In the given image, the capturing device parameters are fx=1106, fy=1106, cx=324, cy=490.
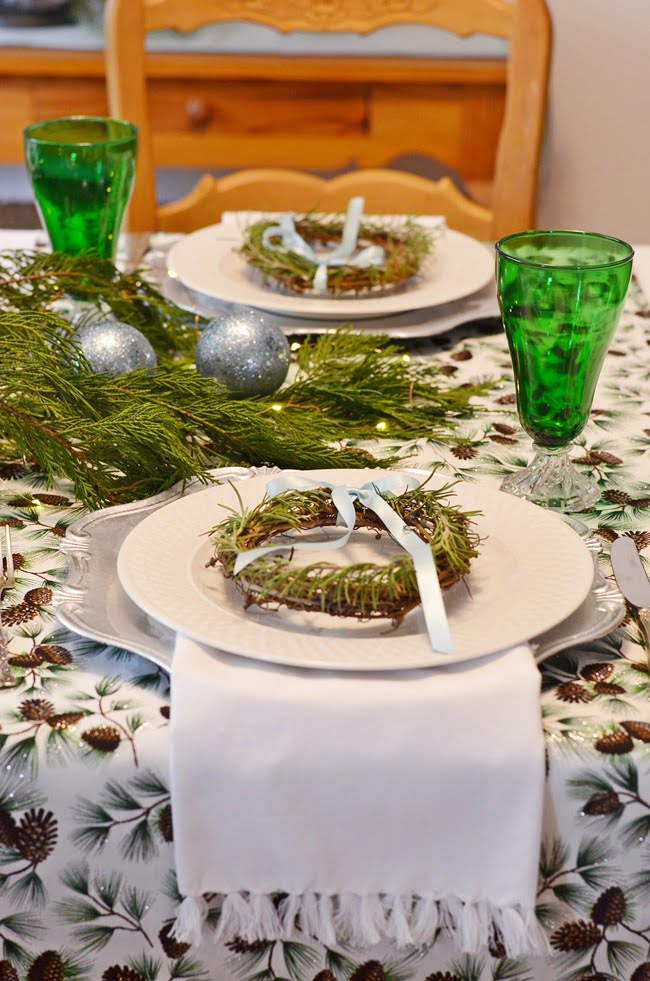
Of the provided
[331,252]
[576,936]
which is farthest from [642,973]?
[331,252]

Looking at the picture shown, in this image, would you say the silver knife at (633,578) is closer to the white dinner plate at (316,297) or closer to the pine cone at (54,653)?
the pine cone at (54,653)

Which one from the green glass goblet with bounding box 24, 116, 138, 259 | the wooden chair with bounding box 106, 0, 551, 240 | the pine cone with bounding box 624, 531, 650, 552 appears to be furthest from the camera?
the wooden chair with bounding box 106, 0, 551, 240

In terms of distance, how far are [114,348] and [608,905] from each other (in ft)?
1.76

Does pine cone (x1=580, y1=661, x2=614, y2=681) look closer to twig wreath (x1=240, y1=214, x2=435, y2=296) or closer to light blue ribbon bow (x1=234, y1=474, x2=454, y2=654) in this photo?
light blue ribbon bow (x1=234, y1=474, x2=454, y2=654)

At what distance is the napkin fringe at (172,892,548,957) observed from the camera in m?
0.49

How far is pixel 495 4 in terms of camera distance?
1482 millimetres

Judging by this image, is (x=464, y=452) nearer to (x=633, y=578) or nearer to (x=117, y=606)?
(x=633, y=578)

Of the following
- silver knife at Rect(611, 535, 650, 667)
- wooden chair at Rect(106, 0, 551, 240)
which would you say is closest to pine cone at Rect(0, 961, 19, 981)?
silver knife at Rect(611, 535, 650, 667)

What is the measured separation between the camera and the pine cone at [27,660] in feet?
1.84

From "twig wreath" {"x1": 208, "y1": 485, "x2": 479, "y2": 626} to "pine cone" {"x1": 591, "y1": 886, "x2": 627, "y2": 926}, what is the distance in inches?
6.3

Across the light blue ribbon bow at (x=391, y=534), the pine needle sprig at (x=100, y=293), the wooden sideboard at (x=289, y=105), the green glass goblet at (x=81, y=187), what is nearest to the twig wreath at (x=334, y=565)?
the light blue ribbon bow at (x=391, y=534)

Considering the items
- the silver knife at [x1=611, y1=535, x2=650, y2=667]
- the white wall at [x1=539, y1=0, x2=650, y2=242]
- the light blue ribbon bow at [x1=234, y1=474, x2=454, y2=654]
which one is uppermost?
the light blue ribbon bow at [x1=234, y1=474, x2=454, y2=654]

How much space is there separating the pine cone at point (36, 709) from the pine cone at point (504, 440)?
1.42 feet

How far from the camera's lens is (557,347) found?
28.2 inches
